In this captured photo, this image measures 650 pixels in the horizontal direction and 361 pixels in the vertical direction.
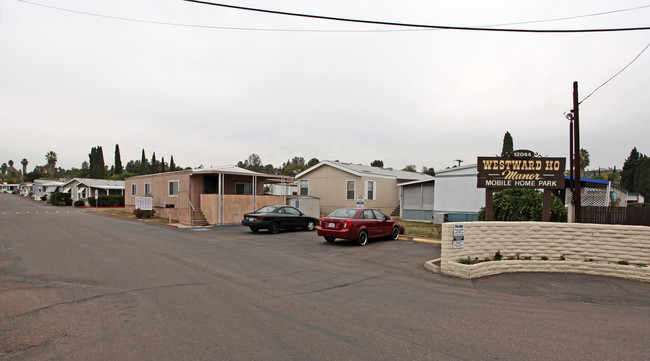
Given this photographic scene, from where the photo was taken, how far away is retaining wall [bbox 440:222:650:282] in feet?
27.9

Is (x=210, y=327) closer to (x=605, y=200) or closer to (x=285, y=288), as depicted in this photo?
(x=285, y=288)

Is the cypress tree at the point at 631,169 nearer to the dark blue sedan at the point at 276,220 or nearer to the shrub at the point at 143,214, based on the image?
the dark blue sedan at the point at 276,220

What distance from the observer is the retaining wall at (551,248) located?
852 centimetres

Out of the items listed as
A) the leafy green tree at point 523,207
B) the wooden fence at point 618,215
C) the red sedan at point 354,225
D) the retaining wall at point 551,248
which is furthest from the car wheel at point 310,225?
the wooden fence at point 618,215

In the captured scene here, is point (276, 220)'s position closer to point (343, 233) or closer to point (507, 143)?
point (343, 233)

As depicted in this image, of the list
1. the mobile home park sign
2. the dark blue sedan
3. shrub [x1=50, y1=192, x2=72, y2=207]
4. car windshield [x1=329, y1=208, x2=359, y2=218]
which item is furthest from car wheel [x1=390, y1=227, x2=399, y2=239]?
shrub [x1=50, y1=192, x2=72, y2=207]

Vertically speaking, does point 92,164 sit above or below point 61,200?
above

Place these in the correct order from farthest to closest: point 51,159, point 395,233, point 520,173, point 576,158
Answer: point 51,159, point 395,233, point 576,158, point 520,173

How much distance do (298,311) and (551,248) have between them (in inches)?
296

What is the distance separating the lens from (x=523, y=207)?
487 inches

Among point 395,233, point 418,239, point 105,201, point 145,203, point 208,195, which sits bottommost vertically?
point 418,239

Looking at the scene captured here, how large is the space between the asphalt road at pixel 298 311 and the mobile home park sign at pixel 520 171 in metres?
3.06

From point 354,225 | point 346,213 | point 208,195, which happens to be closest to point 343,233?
point 354,225

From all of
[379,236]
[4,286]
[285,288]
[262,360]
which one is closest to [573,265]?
[379,236]
